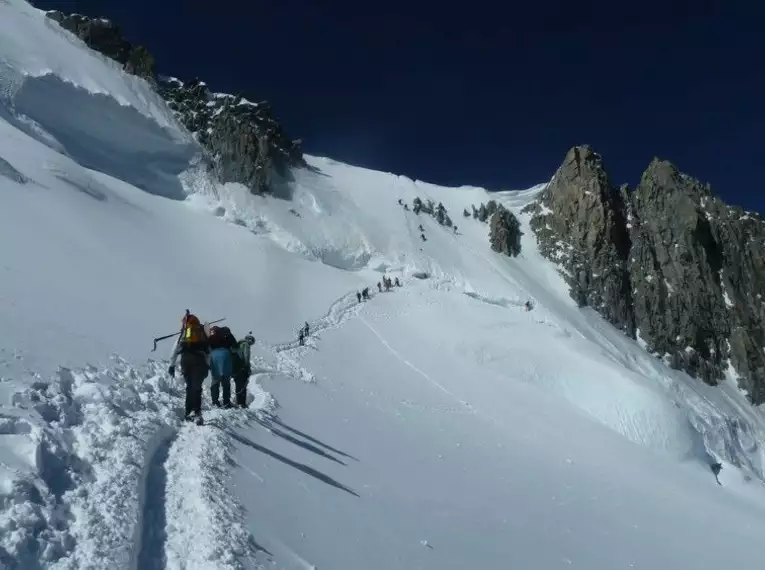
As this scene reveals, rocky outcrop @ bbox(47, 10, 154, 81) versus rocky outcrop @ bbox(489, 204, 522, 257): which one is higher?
rocky outcrop @ bbox(47, 10, 154, 81)

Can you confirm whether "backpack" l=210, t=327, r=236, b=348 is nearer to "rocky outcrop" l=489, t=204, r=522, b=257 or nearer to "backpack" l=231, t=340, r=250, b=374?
"backpack" l=231, t=340, r=250, b=374

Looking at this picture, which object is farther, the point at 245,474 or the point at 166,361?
the point at 166,361

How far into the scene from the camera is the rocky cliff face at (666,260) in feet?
186

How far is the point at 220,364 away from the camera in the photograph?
1118cm

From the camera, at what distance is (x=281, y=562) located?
5898 mm

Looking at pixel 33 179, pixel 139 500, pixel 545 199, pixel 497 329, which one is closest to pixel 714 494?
pixel 497 329

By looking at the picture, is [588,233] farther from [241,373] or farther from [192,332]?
[192,332]

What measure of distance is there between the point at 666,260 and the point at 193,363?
65.4 m

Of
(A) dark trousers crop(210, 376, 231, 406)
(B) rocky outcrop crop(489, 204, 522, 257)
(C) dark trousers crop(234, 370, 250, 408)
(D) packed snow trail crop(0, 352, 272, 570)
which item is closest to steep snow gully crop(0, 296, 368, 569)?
(D) packed snow trail crop(0, 352, 272, 570)

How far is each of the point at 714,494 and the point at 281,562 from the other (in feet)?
68.6

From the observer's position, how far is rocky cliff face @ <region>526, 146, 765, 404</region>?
56781 millimetres

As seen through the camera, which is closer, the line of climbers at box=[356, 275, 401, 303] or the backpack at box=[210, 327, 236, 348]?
the backpack at box=[210, 327, 236, 348]

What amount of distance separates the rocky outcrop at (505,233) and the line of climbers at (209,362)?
51608 mm

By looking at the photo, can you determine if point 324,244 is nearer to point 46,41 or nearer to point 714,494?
point 46,41
